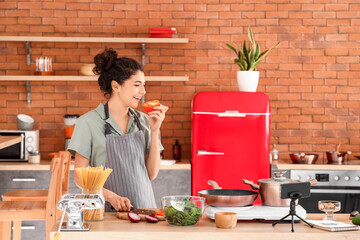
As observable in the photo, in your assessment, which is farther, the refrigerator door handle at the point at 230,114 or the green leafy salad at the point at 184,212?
the refrigerator door handle at the point at 230,114

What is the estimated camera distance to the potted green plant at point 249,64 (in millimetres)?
5324

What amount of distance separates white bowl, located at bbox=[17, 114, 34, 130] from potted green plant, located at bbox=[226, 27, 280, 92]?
2.16m

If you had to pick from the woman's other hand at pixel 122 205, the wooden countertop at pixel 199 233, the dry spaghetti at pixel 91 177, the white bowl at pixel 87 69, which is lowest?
the wooden countertop at pixel 199 233

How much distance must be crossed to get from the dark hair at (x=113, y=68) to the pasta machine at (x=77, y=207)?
99 cm

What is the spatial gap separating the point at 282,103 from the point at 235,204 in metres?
3.45

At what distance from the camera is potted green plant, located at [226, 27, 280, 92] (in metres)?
5.32

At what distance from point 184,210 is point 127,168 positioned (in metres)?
0.82

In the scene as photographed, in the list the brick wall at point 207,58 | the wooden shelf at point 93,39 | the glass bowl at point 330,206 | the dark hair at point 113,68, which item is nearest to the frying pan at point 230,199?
the glass bowl at point 330,206

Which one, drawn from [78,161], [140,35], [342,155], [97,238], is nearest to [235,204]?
[97,238]

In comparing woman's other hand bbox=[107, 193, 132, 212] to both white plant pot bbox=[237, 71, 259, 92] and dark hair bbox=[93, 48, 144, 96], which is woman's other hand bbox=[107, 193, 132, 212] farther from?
white plant pot bbox=[237, 71, 259, 92]

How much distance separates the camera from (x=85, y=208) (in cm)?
236

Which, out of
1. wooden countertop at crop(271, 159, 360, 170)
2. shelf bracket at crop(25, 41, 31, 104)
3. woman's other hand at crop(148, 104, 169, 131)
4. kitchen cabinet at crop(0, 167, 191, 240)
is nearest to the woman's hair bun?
woman's other hand at crop(148, 104, 169, 131)

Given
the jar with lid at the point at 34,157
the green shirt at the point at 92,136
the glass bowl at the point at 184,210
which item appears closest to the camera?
the glass bowl at the point at 184,210

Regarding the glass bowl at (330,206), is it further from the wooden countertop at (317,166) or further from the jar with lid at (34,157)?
the jar with lid at (34,157)
